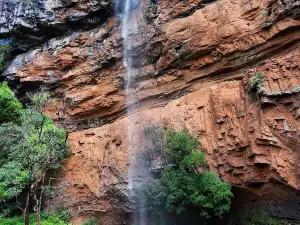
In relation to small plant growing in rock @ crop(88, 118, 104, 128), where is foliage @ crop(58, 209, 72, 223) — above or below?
below

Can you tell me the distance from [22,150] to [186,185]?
6.64m

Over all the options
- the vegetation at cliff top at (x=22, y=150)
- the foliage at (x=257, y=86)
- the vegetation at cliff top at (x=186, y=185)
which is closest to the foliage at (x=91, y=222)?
the vegetation at cliff top at (x=22, y=150)

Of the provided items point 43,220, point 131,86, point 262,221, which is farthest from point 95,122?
point 262,221

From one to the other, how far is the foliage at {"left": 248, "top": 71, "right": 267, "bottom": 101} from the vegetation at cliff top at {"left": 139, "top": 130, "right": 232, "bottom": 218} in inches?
96.1

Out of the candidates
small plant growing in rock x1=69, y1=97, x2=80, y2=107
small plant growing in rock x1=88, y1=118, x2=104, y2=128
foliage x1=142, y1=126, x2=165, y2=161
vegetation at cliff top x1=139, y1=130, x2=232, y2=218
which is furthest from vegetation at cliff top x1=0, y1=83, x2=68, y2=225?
vegetation at cliff top x1=139, y1=130, x2=232, y2=218

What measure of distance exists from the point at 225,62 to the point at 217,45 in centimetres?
71

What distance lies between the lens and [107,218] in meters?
12.2

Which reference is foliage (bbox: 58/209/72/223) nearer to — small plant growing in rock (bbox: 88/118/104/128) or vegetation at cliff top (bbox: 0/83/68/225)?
vegetation at cliff top (bbox: 0/83/68/225)

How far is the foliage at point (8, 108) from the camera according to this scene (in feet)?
46.2

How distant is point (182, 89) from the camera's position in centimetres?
1298

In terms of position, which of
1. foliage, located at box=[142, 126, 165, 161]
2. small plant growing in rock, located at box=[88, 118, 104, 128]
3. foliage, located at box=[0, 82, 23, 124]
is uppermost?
foliage, located at box=[0, 82, 23, 124]

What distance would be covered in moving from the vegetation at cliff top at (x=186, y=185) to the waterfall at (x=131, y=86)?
0.92 meters

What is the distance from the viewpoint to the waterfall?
11523 millimetres

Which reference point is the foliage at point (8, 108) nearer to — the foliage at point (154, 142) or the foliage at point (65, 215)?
the foliage at point (65, 215)
